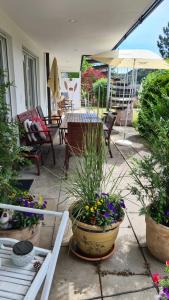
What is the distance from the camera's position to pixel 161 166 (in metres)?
1.88

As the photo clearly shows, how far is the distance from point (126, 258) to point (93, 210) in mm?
523

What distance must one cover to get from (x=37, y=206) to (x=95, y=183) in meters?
0.51

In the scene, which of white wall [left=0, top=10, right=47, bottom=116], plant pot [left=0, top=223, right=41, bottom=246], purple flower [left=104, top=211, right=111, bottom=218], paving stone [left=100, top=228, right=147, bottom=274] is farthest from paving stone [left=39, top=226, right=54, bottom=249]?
white wall [left=0, top=10, right=47, bottom=116]

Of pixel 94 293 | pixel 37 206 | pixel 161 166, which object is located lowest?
pixel 94 293

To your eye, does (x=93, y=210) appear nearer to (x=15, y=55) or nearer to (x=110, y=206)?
(x=110, y=206)

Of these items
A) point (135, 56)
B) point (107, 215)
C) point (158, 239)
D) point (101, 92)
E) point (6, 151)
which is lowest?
point (158, 239)

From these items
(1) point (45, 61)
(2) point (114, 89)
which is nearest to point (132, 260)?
(1) point (45, 61)

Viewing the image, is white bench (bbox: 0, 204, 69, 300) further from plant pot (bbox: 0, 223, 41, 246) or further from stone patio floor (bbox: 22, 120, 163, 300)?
stone patio floor (bbox: 22, 120, 163, 300)

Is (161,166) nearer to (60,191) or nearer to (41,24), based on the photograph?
(60,191)

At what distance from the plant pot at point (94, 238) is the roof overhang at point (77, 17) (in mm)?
2896

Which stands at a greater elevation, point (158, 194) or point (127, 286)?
point (158, 194)

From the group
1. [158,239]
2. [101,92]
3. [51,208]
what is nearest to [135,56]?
[51,208]

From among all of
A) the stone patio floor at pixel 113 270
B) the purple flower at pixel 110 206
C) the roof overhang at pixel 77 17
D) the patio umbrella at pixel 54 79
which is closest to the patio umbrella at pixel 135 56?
the roof overhang at pixel 77 17

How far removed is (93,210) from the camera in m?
1.77
